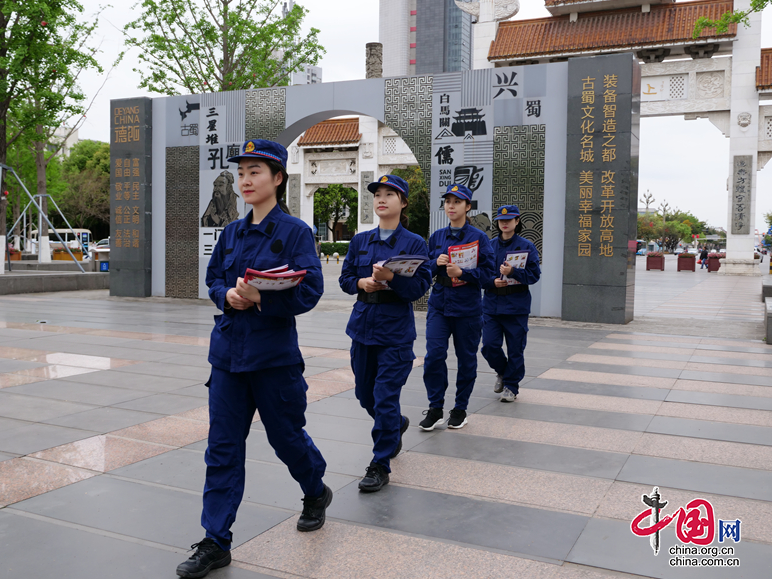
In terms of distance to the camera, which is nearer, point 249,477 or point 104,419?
point 249,477

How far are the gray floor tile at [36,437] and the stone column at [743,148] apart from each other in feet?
91.0

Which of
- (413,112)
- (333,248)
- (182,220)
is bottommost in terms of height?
(333,248)

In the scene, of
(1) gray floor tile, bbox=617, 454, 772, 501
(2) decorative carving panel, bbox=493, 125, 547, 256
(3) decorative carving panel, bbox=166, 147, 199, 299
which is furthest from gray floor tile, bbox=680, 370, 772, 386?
(3) decorative carving panel, bbox=166, 147, 199, 299

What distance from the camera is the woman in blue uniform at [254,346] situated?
2795 millimetres

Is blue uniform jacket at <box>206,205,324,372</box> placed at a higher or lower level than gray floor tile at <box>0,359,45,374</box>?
higher

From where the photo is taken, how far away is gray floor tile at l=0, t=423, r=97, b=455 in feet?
14.3

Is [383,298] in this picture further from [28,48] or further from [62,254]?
[62,254]

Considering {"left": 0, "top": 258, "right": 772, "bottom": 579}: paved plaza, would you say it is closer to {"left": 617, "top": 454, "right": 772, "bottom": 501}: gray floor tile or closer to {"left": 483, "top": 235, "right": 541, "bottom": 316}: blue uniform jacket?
{"left": 617, "top": 454, "right": 772, "bottom": 501}: gray floor tile

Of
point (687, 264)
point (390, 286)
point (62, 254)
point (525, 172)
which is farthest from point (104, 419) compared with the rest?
point (687, 264)

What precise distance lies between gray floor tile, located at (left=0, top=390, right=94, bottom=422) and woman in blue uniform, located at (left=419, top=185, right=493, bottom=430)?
2.72 meters

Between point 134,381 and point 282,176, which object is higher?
point 282,176

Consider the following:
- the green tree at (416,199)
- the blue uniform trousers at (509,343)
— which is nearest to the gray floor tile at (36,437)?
the blue uniform trousers at (509,343)

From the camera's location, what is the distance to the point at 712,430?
16.8 ft

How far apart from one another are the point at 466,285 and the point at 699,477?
1851 millimetres
